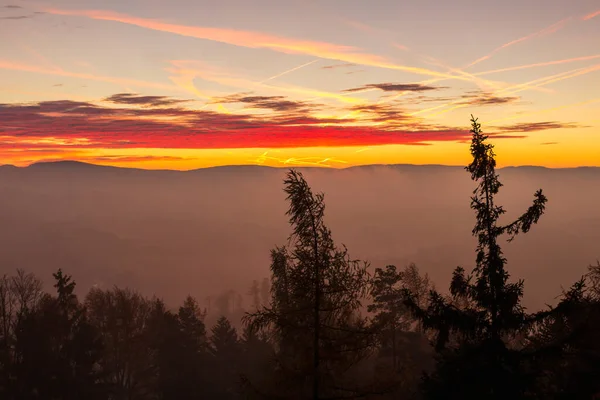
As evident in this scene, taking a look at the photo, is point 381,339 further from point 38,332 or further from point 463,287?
point 38,332

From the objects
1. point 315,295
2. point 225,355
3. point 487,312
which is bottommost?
point 225,355

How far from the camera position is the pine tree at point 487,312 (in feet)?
46.9

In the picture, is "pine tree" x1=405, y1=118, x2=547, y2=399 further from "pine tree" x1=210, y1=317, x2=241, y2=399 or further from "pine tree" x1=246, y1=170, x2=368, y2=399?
"pine tree" x1=210, y1=317, x2=241, y2=399

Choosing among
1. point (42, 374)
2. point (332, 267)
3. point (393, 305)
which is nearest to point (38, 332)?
point (42, 374)

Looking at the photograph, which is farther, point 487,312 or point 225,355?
point 225,355

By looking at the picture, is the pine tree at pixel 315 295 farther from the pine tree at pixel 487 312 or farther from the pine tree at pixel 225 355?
the pine tree at pixel 225 355

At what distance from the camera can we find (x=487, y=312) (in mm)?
14797

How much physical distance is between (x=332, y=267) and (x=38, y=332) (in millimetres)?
32432

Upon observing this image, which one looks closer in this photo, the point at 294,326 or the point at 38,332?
the point at 294,326

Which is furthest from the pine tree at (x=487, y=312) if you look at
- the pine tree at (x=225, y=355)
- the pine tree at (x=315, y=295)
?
the pine tree at (x=225, y=355)

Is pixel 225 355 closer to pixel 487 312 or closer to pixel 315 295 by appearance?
pixel 315 295

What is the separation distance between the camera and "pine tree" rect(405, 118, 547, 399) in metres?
14.3

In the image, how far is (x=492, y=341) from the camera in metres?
14.4

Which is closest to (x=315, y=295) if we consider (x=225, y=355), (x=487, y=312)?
(x=487, y=312)
